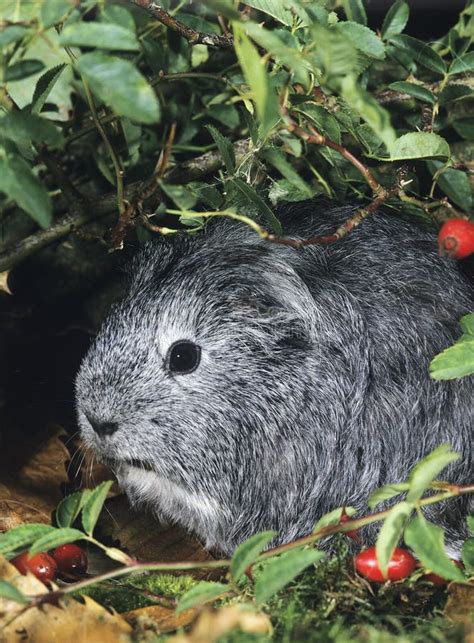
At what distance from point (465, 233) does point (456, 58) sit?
63 cm

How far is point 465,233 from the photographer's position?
7.99 feet

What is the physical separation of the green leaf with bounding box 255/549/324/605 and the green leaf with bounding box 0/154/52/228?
880 millimetres

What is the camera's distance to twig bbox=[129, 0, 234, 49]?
93.9 inches

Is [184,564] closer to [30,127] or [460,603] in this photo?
[460,603]

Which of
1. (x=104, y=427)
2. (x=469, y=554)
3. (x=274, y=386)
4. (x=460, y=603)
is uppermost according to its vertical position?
(x=104, y=427)

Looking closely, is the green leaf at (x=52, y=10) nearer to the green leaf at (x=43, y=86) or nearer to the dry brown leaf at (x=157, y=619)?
the green leaf at (x=43, y=86)

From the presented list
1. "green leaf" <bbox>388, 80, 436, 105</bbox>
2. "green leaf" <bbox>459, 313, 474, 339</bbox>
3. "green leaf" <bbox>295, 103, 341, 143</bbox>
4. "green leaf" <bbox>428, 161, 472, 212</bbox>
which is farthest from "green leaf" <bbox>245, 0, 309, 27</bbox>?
"green leaf" <bbox>459, 313, 474, 339</bbox>

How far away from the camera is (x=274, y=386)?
2.57m

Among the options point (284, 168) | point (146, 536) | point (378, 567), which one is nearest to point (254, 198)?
point (284, 168)

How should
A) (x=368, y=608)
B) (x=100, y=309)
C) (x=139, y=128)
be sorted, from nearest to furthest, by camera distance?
(x=368, y=608) → (x=139, y=128) → (x=100, y=309)

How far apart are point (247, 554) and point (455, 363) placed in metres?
0.71

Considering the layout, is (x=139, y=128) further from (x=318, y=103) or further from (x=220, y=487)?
(x=220, y=487)

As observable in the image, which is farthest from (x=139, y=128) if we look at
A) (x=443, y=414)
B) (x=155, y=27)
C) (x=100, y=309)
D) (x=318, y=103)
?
(x=443, y=414)

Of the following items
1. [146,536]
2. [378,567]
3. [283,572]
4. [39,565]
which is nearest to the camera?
[283,572]
